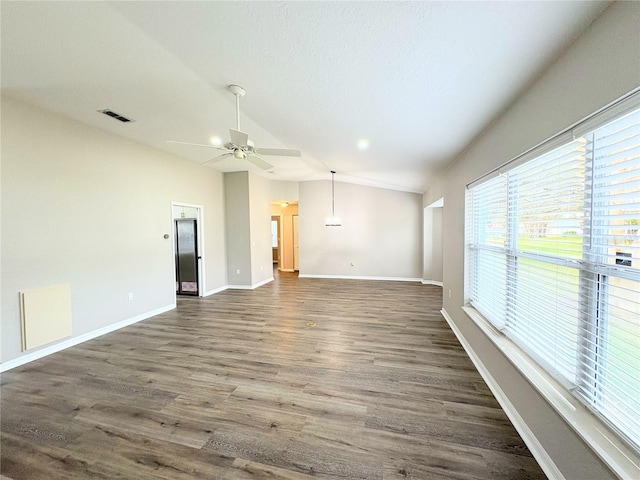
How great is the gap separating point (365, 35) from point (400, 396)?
9.36 feet

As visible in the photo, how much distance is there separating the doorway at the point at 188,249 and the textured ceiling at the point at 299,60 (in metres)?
3.01

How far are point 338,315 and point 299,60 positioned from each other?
13.0 ft

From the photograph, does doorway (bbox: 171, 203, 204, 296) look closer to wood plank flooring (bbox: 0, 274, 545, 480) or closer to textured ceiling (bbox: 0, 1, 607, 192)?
wood plank flooring (bbox: 0, 274, 545, 480)

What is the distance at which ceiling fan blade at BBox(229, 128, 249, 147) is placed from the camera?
2543 mm

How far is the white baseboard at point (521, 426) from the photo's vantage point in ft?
5.11

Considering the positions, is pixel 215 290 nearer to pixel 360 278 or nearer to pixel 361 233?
pixel 360 278

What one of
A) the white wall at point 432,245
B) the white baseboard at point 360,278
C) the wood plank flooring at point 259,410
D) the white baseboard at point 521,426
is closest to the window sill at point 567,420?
the white baseboard at point 521,426

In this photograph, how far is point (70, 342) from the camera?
352cm

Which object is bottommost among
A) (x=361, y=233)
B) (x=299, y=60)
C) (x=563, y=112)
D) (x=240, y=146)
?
(x=361, y=233)

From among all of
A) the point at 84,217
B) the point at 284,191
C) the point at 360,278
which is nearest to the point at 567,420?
the point at 84,217

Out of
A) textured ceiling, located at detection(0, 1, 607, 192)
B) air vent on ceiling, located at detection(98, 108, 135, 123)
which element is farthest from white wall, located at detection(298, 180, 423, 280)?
air vent on ceiling, located at detection(98, 108, 135, 123)

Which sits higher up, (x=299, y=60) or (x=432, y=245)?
(x=299, y=60)

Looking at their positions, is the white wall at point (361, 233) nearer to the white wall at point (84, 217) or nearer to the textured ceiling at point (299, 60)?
Answer: the white wall at point (84, 217)

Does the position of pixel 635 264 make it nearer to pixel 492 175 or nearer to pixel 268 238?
pixel 492 175
